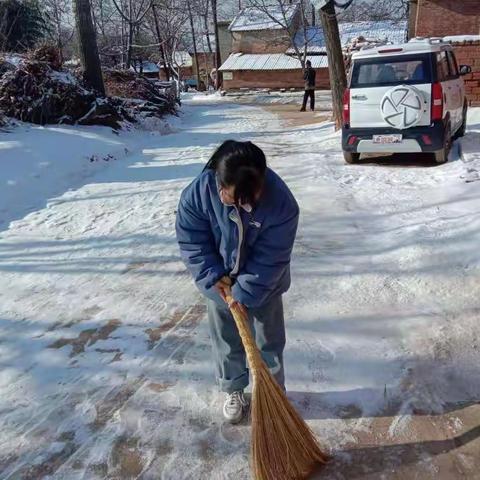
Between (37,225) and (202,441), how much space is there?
4221 mm

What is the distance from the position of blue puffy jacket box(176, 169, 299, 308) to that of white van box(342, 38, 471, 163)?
569cm

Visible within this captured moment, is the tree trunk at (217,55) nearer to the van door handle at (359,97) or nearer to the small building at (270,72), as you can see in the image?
the small building at (270,72)

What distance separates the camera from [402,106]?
7344 mm

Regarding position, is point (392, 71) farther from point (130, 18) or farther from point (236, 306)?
point (130, 18)

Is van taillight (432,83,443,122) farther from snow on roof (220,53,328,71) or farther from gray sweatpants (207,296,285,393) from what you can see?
snow on roof (220,53,328,71)

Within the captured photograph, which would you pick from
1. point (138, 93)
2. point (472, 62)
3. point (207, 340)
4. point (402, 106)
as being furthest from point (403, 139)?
point (138, 93)

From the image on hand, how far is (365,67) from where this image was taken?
7.81 metres

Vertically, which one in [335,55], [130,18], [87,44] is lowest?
[335,55]

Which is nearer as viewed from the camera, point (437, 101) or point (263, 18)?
point (437, 101)

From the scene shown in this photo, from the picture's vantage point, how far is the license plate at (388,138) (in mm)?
7566

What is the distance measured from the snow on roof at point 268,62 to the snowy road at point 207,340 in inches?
1175

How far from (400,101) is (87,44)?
8.64 m

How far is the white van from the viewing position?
7320 millimetres

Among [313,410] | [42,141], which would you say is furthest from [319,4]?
[313,410]
